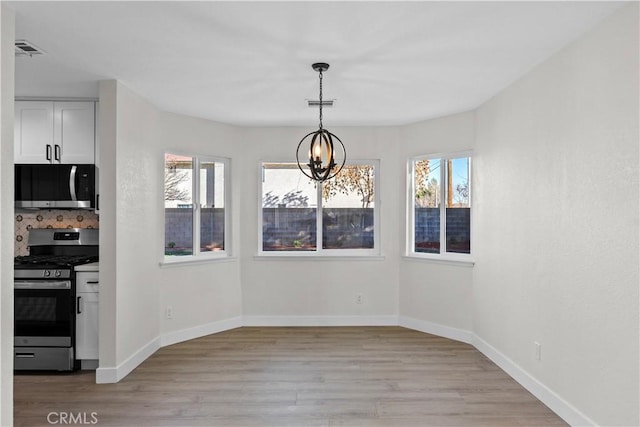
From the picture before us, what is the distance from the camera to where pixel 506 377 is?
3.77 m

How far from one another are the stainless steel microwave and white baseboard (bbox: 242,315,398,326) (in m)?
2.44

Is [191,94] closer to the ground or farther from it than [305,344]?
farther from it

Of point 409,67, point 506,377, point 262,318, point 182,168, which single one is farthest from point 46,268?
point 506,377

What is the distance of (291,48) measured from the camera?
119 inches

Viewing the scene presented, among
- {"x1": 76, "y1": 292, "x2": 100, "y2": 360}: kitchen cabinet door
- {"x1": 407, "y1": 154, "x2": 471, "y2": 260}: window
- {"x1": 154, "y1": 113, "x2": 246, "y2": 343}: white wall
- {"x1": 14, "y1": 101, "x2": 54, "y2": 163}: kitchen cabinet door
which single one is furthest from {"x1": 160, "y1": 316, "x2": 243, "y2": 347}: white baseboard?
{"x1": 407, "y1": 154, "x2": 471, "y2": 260}: window

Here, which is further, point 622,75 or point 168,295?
point 168,295

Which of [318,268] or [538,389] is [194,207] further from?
[538,389]

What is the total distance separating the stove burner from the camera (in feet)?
12.7

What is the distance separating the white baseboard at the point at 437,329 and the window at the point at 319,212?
3.12 ft

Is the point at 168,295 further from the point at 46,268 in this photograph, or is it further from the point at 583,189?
the point at 583,189

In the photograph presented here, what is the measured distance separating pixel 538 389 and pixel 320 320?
2.78 meters

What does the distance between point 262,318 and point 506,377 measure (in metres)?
2.93

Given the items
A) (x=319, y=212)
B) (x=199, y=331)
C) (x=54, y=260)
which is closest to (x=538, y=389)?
(x=319, y=212)

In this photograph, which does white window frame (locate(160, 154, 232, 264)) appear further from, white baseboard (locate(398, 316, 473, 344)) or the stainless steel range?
white baseboard (locate(398, 316, 473, 344))
